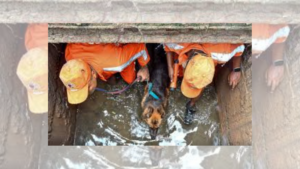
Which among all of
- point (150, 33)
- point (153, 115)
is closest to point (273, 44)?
point (150, 33)

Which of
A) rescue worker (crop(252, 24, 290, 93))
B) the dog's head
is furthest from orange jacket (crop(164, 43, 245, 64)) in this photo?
the dog's head

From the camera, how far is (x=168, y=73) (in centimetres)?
259

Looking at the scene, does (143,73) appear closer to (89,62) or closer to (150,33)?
(89,62)

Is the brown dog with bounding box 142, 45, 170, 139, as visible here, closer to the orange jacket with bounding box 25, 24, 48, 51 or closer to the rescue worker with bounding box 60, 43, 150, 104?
the rescue worker with bounding box 60, 43, 150, 104

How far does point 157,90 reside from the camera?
8.37ft

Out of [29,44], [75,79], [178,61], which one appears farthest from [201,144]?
[29,44]

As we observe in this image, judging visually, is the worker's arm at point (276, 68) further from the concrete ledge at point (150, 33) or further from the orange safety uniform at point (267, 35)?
the concrete ledge at point (150, 33)

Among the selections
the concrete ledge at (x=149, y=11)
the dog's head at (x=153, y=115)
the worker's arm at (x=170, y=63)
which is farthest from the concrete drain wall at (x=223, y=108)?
the concrete ledge at (x=149, y=11)

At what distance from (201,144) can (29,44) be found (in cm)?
190

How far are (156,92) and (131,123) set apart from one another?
19.5 inches

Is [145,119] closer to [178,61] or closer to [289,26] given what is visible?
[178,61]

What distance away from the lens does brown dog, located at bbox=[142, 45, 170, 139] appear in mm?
2494

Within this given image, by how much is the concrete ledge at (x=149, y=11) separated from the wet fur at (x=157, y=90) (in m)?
1.26

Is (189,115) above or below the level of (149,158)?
above
